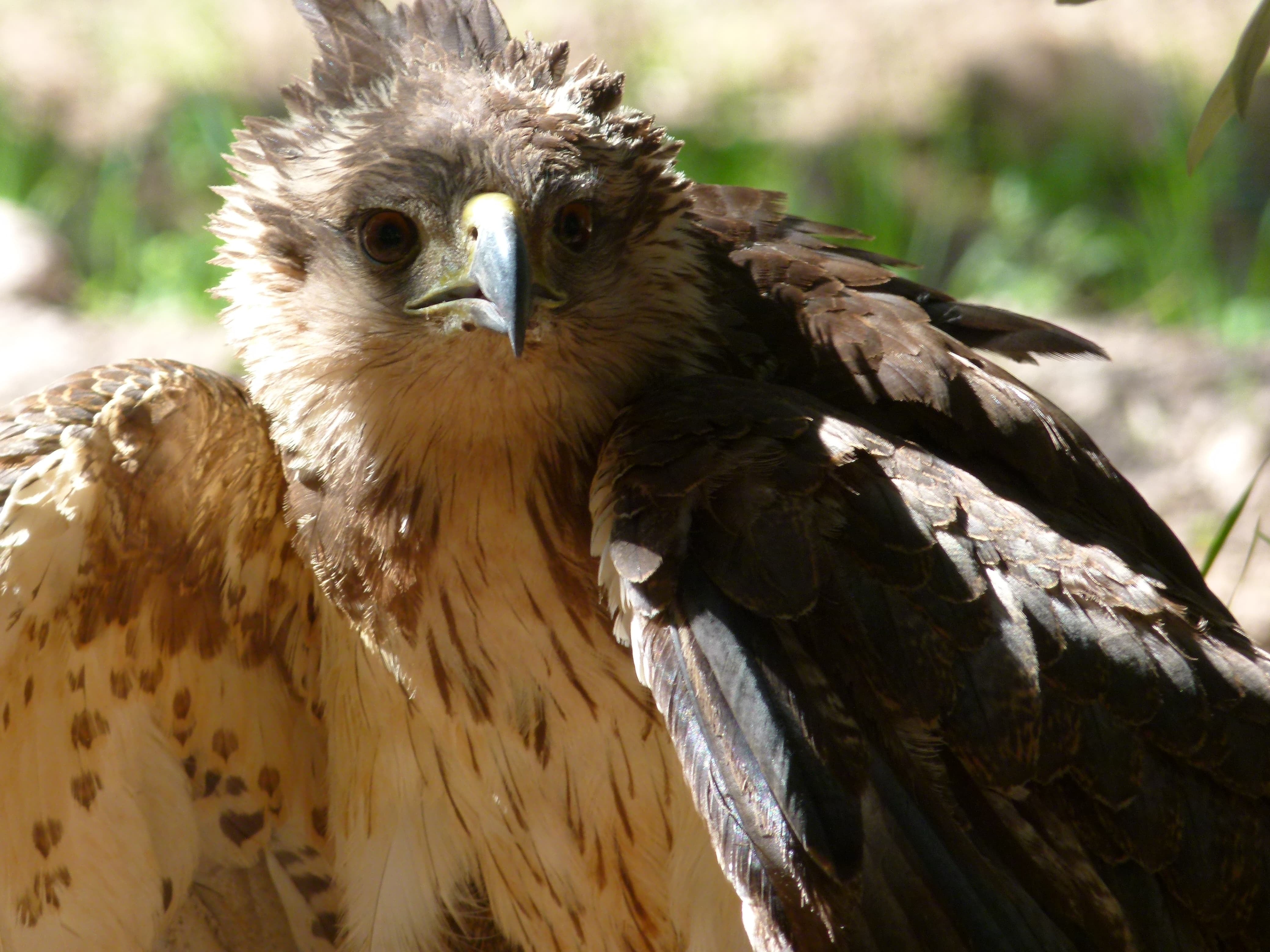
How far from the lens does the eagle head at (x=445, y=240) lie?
2699mm

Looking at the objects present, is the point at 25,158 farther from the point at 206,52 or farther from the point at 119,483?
the point at 119,483

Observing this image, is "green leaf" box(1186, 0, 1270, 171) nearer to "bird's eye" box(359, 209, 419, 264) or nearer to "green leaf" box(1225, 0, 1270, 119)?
"green leaf" box(1225, 0, 1270, 119)

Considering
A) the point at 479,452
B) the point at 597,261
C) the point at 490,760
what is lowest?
the point at 490,760

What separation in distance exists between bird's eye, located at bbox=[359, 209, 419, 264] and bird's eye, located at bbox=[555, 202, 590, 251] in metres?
0.26

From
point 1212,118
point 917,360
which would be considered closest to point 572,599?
point 917,360

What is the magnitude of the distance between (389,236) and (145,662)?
122 cm

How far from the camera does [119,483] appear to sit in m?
3.10

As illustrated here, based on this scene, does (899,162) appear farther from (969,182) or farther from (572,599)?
(572,599)

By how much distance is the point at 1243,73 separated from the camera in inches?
94.6

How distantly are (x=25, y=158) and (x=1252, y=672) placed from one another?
800 cm

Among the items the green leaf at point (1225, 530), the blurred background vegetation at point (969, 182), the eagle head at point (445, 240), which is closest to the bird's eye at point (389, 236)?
the eagle head at point (445, 240)

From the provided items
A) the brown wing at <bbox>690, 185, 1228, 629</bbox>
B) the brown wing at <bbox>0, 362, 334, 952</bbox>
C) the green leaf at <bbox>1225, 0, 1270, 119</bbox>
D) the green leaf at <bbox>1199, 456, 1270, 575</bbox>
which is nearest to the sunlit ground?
the green leaf at <bbox>1199, 456, 1270, 575</bbox>

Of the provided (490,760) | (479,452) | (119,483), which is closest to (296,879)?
(490,760)

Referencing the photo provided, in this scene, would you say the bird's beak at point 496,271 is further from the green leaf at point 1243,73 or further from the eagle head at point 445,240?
the green leaf at point 1243,73
